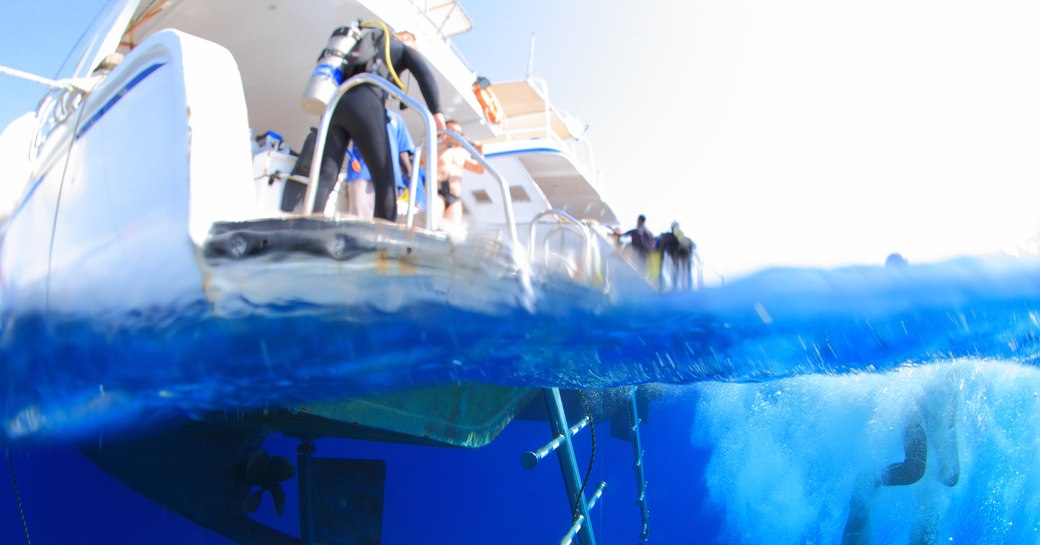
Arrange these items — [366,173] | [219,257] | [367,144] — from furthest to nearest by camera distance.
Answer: [366,173] → [367,144] → [219,257]

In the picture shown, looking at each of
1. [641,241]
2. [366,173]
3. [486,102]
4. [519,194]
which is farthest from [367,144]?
[519,194]

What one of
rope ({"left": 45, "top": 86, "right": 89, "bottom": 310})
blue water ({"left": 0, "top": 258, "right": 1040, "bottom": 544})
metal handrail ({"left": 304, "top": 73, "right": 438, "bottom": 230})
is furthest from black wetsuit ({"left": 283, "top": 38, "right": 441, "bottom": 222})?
rope ({"left": 45, "top": 86, "right": 89, "bottom": 310})

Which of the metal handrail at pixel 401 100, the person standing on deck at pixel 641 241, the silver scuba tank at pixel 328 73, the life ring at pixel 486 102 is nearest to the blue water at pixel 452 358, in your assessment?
the person standing on deck at pixel 641 241

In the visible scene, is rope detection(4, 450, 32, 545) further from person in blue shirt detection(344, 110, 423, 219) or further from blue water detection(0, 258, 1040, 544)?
person in blue shirt detection(344, 110, 423, 219)

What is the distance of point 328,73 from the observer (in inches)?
93.7

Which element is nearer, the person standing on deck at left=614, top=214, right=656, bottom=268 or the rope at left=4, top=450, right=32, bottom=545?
the person standing on deck at left=614, top=214, right=656, bottom=268

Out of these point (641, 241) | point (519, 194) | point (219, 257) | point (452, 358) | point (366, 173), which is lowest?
point (452, 358)

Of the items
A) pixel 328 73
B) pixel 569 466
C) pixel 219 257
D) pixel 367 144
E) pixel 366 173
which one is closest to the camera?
pixel 219 257

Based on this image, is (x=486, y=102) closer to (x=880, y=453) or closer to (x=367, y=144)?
(x=367, y=144)

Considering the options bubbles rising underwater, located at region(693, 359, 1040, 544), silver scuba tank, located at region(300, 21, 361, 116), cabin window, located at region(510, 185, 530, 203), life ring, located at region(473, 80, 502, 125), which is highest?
life ring, located at region(473, 80, 502, 125)

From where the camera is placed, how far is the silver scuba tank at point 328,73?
2281 millimetres

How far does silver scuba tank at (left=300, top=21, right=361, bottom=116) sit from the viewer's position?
89.8 inches

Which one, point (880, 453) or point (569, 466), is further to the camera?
point (880, 453)

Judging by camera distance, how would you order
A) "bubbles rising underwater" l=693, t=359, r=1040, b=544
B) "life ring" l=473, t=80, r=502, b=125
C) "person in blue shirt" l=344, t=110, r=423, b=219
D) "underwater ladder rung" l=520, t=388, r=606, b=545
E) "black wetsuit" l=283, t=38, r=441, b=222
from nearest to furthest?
"black wetsuit" l=283, t=38, r=441, b=222
"person in blue shirt" l=344, t=110, r=423, b=219
"underwater ladder rung" l=520, t=388, r=606, b=545
"bubbles rising underwater" l=693, t=359, r=1040, b=544
"life ring" l=473, t=80, r=502, b=125
